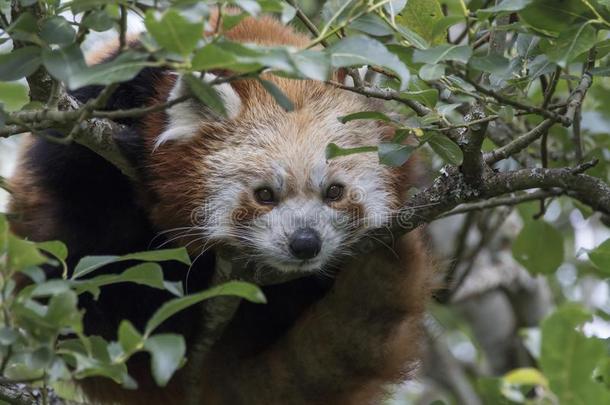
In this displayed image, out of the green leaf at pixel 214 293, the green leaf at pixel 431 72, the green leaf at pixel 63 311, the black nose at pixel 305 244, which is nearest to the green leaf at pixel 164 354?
the green leaf at pixel 214 293

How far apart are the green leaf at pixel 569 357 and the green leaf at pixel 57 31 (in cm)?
160

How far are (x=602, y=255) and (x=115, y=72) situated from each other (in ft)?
6.43

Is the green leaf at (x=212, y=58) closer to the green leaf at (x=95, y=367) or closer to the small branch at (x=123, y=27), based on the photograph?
the small branch at (x=123, y=27)

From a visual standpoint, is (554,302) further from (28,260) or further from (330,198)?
(28,260)

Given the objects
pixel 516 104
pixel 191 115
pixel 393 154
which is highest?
pixel 516 104

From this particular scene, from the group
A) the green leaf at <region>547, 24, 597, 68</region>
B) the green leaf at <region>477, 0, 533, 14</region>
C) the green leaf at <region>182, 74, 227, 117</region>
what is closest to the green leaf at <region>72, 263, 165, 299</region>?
the green leaf at <region>182, 74, 227, 117</region>

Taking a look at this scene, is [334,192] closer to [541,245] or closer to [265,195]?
[265,195]

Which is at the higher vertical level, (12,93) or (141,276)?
(141,276)

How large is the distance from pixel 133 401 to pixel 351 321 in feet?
4.24

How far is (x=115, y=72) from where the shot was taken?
7.77 feet

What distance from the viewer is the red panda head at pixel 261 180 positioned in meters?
3.94

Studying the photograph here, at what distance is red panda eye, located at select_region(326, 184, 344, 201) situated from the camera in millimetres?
4043

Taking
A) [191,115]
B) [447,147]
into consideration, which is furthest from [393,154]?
[191,115]

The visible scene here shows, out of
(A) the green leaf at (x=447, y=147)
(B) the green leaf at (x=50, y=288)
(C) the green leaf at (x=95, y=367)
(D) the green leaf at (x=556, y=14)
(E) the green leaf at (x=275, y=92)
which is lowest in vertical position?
(A) the green leaf at (x=447, y=147)
